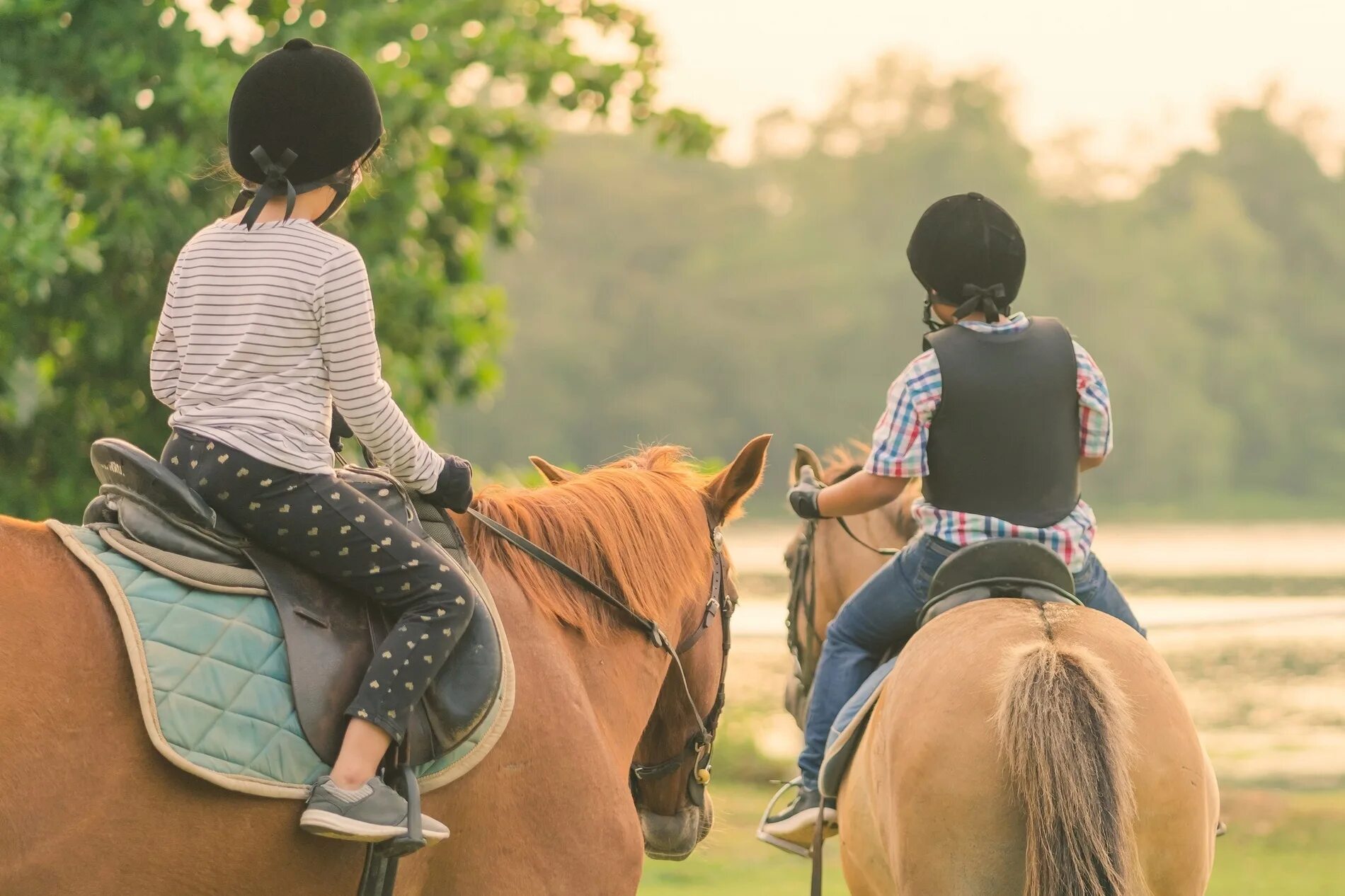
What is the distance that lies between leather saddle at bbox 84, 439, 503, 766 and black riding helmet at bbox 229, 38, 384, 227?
659 mm

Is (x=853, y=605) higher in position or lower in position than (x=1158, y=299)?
lower

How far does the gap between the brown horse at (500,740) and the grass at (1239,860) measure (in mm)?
5511

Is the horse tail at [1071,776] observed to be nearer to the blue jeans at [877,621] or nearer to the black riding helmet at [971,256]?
the blue jeans at [877,621]

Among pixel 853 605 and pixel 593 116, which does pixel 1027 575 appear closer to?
pixel 853 605

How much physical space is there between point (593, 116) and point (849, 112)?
67274 millimetres

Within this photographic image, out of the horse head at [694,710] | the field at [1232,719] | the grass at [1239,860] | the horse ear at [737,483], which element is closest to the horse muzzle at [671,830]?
the horse head at [694,710]

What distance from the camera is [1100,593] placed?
4277 millimetres

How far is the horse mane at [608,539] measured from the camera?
365 centimetres

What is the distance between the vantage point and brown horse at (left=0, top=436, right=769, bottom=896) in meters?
2.77

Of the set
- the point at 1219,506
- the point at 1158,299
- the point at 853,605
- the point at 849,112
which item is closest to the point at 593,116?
the point at 853,605

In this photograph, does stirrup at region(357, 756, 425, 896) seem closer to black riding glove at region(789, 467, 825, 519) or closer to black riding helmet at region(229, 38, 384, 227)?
black riding helmet at region(229, 38, 384, 227)

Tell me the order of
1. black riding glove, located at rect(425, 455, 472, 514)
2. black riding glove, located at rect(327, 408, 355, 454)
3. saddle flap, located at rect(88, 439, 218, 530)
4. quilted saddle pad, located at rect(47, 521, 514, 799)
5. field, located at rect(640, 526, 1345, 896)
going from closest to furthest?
quilted saddle pad, located at rect(47, 521, 514, 799), saddle flap, located at rect(88, 439, 218, 530), black riding glove, located at rect(425, 455, 472, 514), black riding glove, located at rect(327, 408, 355, 454), field, located at rect(640, 526, 1345, 896)

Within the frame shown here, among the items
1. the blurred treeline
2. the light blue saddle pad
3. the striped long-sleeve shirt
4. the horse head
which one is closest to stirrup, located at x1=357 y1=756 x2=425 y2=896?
the striped long-sleeve shirt

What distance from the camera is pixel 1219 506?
5059 centimetres
